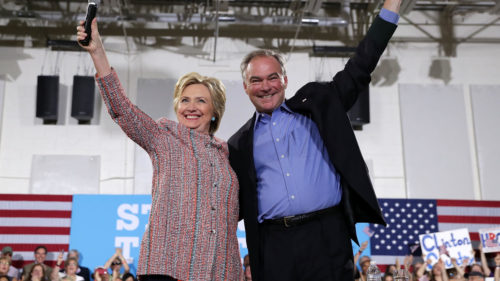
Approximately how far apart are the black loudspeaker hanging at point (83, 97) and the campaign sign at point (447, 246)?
6.37 m

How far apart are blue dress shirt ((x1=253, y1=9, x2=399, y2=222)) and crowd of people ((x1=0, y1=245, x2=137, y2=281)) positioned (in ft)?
19.0

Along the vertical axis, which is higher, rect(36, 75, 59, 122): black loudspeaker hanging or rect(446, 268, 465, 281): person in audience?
rect(36, 75, 59, 122): black loudspeaker hanging

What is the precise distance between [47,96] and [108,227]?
9.85 feet

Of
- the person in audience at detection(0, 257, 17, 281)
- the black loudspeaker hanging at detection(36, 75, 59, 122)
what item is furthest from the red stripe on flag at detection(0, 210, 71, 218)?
the black loudspeaker hanging at detection(36, 75, 59, 122)

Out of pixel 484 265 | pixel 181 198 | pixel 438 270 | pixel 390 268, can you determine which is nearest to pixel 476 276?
pixel 438 270

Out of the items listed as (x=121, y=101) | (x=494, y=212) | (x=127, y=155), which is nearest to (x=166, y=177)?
(x=121, y=101)

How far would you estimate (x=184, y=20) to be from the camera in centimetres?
1128

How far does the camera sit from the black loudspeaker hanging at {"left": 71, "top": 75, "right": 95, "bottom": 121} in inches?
414

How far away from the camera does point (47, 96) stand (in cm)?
1057

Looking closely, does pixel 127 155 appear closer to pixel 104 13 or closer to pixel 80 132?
pixel 80 132

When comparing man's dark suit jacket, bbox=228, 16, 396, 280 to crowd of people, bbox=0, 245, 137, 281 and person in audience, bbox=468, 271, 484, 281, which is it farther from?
person in audience, bbox=468, 271, 484, 281

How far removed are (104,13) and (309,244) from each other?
9.62 metres

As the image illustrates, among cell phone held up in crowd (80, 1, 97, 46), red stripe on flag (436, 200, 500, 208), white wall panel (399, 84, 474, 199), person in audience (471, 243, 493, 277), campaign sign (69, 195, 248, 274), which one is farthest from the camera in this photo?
white wall panel (399, 84, 474, 199)

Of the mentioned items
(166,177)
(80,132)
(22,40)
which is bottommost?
(166,177)
